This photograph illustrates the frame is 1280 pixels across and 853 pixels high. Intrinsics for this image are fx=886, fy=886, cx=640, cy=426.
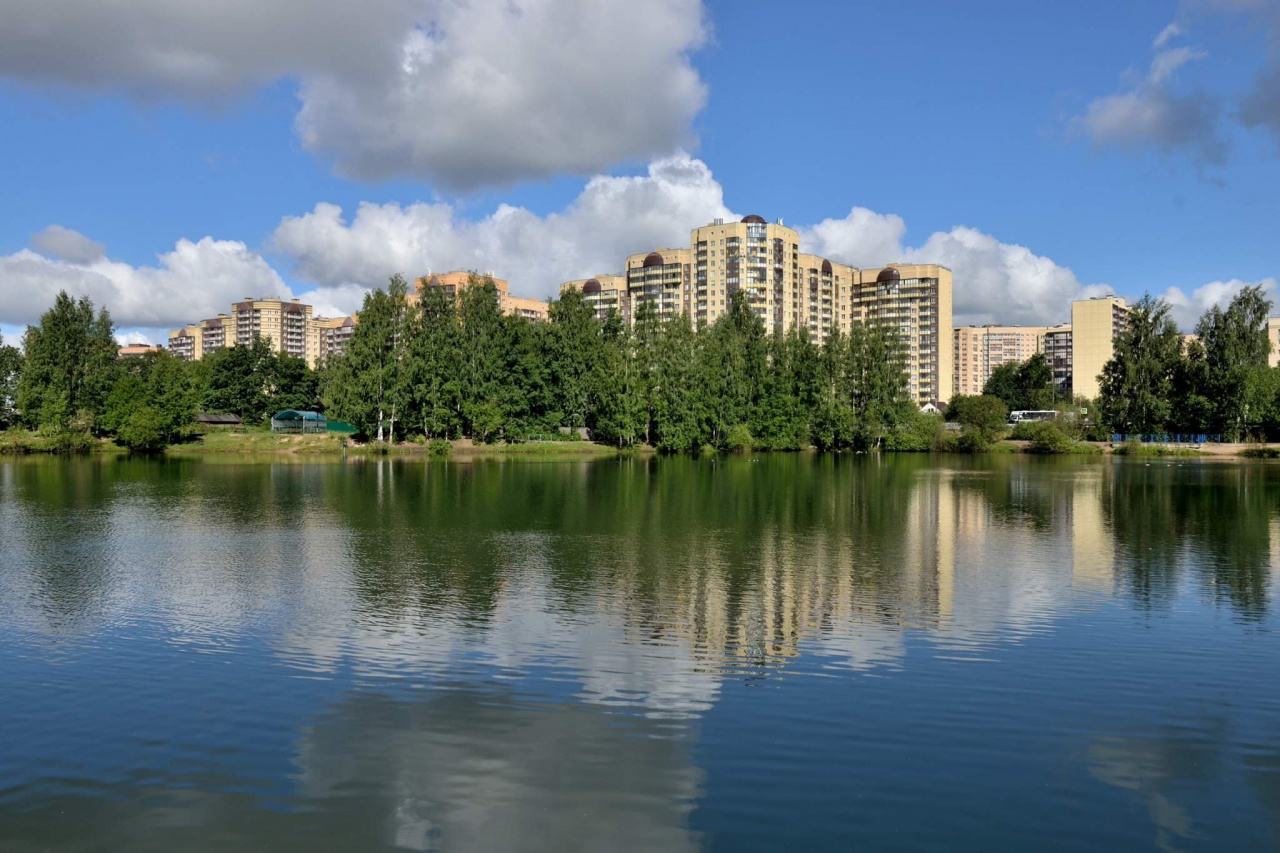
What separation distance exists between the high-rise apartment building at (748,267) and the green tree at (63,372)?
10720cm

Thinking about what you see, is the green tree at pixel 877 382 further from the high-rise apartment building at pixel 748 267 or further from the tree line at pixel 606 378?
the high-rise apartment building at pixel 748 267

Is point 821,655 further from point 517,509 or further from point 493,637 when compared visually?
point 517,509

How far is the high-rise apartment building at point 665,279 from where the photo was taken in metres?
188

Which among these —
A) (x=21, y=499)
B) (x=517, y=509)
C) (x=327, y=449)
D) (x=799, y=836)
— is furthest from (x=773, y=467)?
(x=799, y=836)

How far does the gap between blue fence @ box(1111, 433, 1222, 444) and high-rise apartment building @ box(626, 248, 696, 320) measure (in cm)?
8630

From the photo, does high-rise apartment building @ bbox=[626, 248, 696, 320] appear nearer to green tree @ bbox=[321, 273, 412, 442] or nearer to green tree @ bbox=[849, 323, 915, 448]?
green tree @ bbox=[849, 323, 915, 448]

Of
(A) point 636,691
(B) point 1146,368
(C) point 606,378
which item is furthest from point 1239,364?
(A) point 636,691

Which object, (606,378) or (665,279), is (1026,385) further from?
(606,378)

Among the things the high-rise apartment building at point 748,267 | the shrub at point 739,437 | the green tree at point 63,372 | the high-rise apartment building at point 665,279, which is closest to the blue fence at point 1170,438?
the shrub at point 739,437

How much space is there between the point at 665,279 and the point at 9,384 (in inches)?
4644

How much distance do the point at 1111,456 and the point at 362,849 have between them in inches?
4834

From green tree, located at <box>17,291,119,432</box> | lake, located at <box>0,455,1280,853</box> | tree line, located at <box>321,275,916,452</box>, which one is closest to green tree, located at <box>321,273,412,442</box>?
tree line, located at <box>321,275,916,452</box>

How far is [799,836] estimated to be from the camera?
9.88 meters

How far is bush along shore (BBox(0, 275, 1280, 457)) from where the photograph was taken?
103 meters
